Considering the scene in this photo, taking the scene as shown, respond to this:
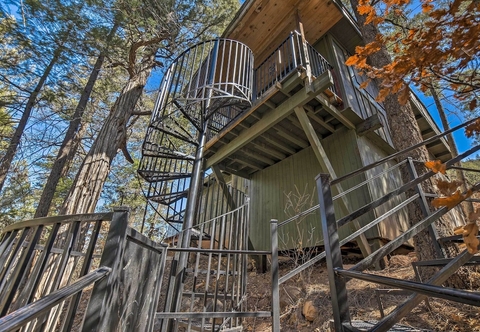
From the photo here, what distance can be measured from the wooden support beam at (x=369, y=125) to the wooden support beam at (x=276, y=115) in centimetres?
176

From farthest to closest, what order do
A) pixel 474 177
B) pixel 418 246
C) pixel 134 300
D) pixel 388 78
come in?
pixel 474 177
pixel 418 246
pixel 388 78
pixel 134 300

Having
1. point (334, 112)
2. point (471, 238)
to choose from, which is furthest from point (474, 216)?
point (334, 112)

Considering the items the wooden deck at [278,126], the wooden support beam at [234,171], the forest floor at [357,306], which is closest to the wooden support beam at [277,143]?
the wooden deck at [278,126]

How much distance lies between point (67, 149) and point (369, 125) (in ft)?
25.1

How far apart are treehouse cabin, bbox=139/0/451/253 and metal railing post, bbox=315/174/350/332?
2411 millimetres

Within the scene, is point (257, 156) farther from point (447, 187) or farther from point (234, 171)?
point (447, 187)

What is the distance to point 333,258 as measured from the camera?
1.35 metres

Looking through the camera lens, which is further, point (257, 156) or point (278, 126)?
point (257, 156)

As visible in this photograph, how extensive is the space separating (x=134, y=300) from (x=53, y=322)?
709 mm

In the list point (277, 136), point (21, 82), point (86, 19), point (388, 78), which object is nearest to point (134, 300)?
point (388, 78)

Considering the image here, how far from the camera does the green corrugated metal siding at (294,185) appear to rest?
16.1 feet

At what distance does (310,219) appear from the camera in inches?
201

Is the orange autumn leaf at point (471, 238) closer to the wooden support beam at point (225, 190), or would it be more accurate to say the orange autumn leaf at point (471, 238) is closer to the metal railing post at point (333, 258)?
the metal railing post at point (333, 258)

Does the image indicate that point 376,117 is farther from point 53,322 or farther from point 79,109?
point 79,109
